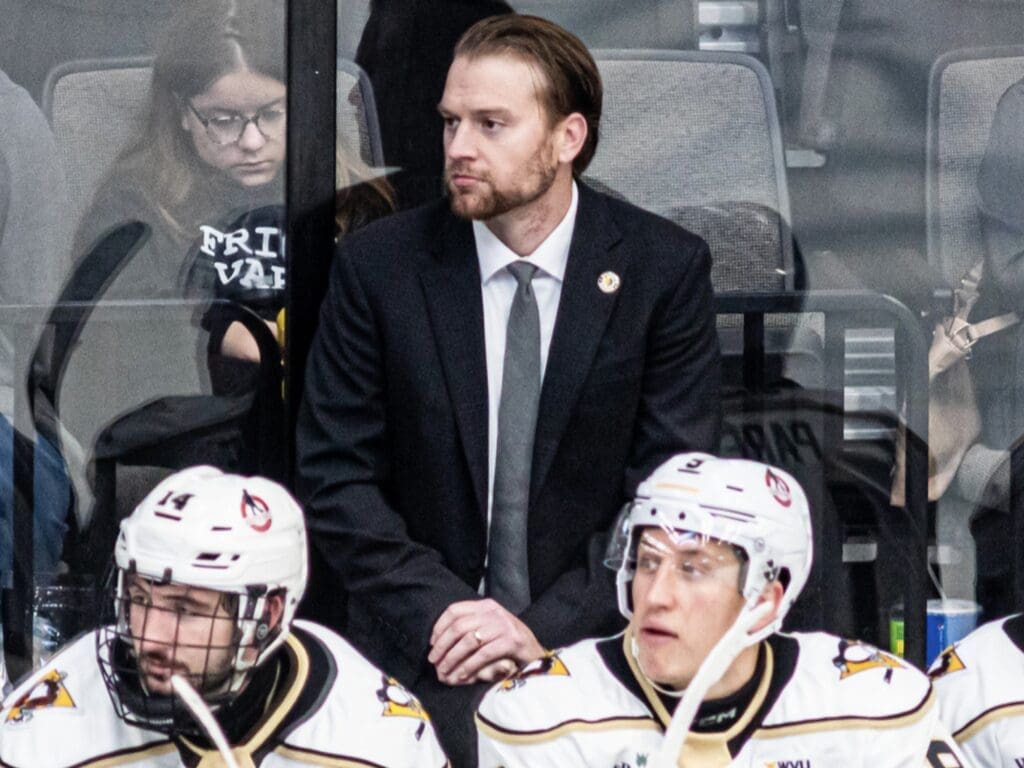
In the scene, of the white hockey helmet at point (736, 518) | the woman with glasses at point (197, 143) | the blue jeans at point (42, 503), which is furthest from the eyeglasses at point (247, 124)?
the white hockey helmet at point (736, 518)

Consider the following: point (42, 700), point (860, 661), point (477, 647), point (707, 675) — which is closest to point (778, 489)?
point (860, 661)

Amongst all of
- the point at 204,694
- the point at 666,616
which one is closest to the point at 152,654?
the point at 204,694

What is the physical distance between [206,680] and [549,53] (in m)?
1.41

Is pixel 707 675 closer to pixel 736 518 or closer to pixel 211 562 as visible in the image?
pixel 736 518

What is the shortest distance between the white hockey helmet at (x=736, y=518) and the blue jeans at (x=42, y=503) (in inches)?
49.6

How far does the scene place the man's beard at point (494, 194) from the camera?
3.93 meters

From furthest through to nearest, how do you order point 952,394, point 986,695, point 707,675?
1. point 952,394
2. point 986,695
3. point 707,675

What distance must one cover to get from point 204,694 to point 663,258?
1.31 metres

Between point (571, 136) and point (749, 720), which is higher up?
point (571, 136)

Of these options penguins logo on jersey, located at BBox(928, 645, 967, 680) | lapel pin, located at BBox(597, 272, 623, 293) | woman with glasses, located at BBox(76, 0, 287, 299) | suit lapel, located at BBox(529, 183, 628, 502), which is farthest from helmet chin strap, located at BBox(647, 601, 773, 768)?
woman with glasses, located at BBox(76, 0, 287, 299)

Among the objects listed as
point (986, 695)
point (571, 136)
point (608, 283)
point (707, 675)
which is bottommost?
point (986, 695)

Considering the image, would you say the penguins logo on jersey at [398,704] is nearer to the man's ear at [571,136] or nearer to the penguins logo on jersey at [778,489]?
the penguins logo on jersey at [778,489]

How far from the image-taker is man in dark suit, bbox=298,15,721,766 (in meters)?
3.93

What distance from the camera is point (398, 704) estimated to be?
3.35 meters
